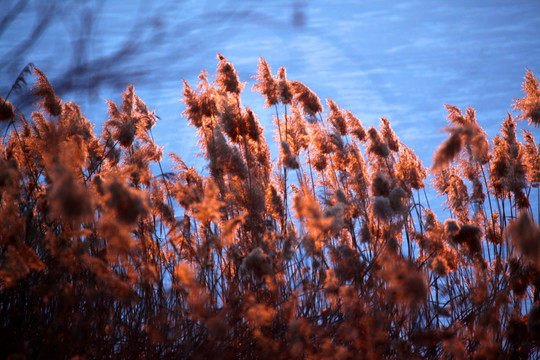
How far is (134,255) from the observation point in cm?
286

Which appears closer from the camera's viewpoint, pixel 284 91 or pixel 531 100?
pixel 531 100

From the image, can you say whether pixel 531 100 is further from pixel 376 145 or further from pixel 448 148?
pixel 448 148

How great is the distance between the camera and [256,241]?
11.1 ft

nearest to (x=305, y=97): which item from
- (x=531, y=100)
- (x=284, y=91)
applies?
(x=284, y=91)

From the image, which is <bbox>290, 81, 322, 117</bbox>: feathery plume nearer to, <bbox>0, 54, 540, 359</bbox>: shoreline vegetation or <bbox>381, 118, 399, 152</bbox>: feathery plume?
<bbox>0, 54, 540, 359</bbox>: shoreline vegetation

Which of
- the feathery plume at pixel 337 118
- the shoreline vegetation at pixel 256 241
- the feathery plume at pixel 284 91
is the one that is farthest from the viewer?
the feathery plume at pixel 337 118

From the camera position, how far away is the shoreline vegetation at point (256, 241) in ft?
6.78

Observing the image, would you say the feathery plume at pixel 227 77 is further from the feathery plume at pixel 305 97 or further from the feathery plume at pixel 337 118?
the feathery plume at pixel 337 118

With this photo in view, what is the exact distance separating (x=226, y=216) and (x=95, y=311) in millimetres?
1435

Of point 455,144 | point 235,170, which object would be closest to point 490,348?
point 455,144

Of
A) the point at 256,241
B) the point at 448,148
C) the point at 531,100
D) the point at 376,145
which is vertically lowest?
the point at 448,148

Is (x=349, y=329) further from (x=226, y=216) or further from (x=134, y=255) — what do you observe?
(x=226, y=216)

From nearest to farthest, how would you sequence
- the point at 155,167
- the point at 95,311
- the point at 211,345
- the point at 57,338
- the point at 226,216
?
the point at 57,338 < the point at 211,345 < the point at 95,311 < the point at 226,216 < the point at 155,167

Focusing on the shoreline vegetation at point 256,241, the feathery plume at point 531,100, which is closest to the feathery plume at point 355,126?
the shoreline vegetation at point 256,241
